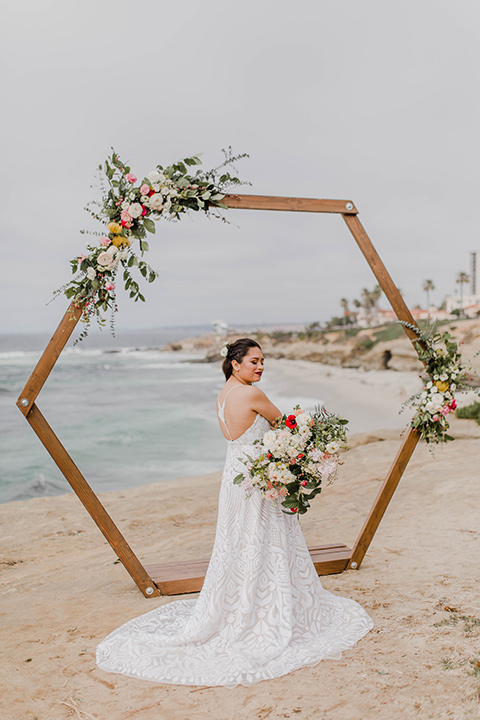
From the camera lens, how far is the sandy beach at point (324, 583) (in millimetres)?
2975

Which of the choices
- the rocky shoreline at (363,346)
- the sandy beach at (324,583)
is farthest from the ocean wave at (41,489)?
the rocky shoreline at (363,346)

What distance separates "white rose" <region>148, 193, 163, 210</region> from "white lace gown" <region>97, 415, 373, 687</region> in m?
1.66

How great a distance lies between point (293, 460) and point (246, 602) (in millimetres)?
973

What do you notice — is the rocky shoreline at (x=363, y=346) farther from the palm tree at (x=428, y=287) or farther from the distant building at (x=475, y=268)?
the distant building at (x=475, y=268)

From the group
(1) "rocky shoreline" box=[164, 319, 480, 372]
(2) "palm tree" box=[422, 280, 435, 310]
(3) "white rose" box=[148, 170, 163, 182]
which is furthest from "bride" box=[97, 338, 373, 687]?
(2) "palm tree" box=[422, 280, 435, 310]

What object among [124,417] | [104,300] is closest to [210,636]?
[104,300]

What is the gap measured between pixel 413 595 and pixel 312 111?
3001 centimetres

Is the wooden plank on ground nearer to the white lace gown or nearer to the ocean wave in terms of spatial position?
the white lace gown

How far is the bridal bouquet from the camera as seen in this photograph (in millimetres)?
3506

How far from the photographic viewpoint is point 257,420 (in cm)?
374

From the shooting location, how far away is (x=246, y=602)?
362 cm

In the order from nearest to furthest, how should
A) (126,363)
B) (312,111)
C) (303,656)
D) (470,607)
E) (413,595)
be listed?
(303,656) < (470,607) < (413,595) < (312,111) < (126,363)

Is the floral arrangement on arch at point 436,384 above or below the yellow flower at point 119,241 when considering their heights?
below

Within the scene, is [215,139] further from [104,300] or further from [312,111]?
[104,300]
